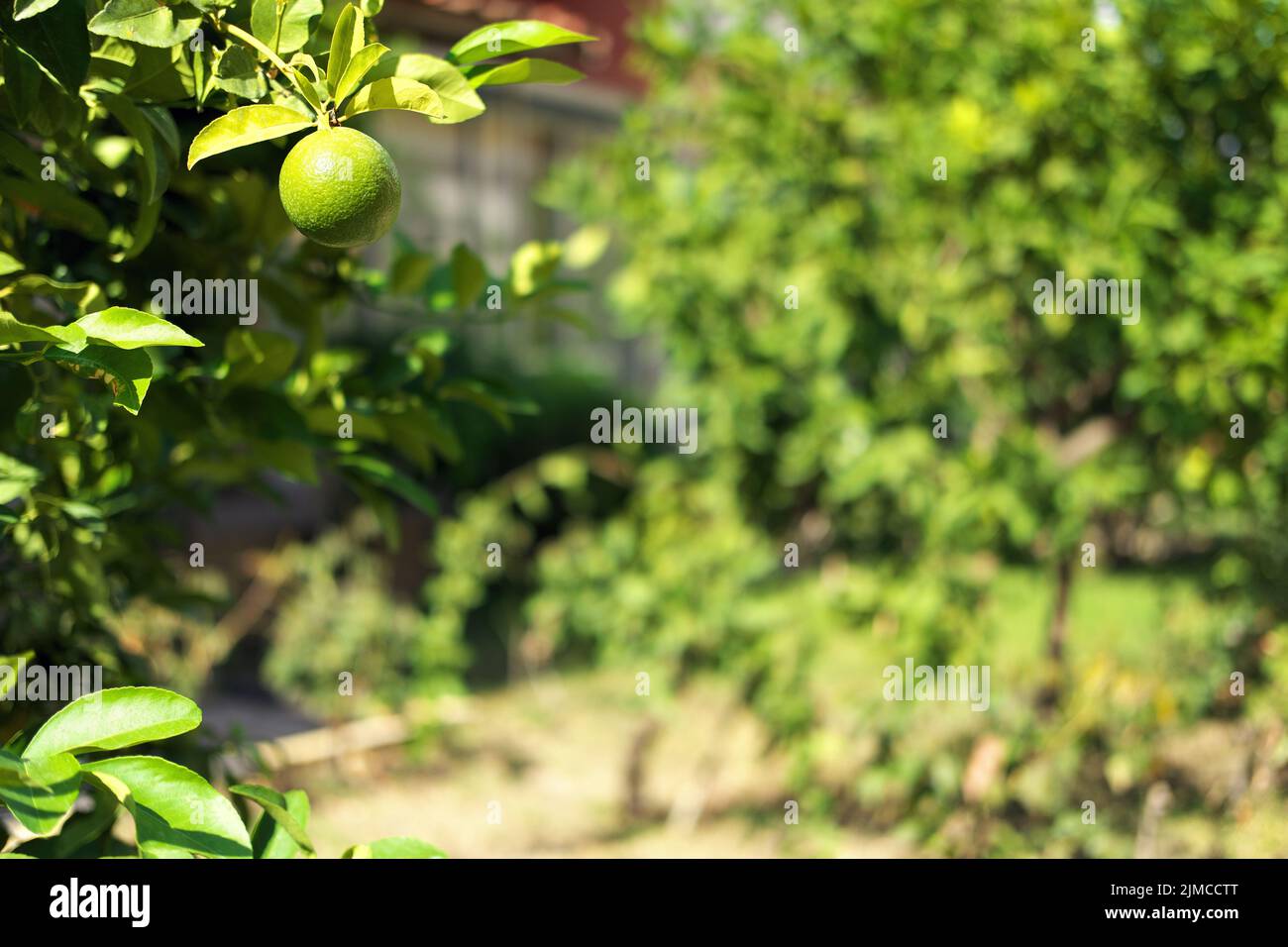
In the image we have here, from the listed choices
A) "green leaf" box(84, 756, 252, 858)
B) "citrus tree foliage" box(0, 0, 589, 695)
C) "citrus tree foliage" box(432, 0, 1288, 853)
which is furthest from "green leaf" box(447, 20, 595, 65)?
"citrus tree foliage" box(432, 0, 1288, 853)

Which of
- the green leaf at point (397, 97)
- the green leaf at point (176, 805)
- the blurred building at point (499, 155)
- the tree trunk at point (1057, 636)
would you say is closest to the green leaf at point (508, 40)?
the green leaf at point (397, 97)

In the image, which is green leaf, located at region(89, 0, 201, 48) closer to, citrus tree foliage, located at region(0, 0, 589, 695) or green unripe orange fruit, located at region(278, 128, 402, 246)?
citrus tree foliage, located at region(0, 0, 589, 695)

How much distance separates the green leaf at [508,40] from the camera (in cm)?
121

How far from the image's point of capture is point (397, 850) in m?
1.27

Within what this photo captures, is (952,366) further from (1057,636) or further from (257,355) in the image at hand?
(257,355)

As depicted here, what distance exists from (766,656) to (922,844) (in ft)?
2.47

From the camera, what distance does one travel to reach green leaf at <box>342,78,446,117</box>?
44.4 inches

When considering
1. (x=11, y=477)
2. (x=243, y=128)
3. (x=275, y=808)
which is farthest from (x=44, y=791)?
(x=243, y=128)

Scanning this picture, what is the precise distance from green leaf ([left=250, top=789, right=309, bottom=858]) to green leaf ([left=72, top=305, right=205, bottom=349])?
53cm

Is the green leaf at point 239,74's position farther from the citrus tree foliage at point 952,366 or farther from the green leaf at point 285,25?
the citrus tree foliage at point 952,366

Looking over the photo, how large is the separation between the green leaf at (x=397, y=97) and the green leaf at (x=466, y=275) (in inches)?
22.3

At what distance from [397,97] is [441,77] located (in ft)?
0.21

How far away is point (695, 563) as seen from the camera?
159 inches

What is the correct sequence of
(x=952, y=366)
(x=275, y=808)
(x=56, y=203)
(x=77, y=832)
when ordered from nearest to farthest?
1. (x=275, y=808)
2. (x=77, y=832)
3. (x=56, y=203)
4. (x=952, y=366)
